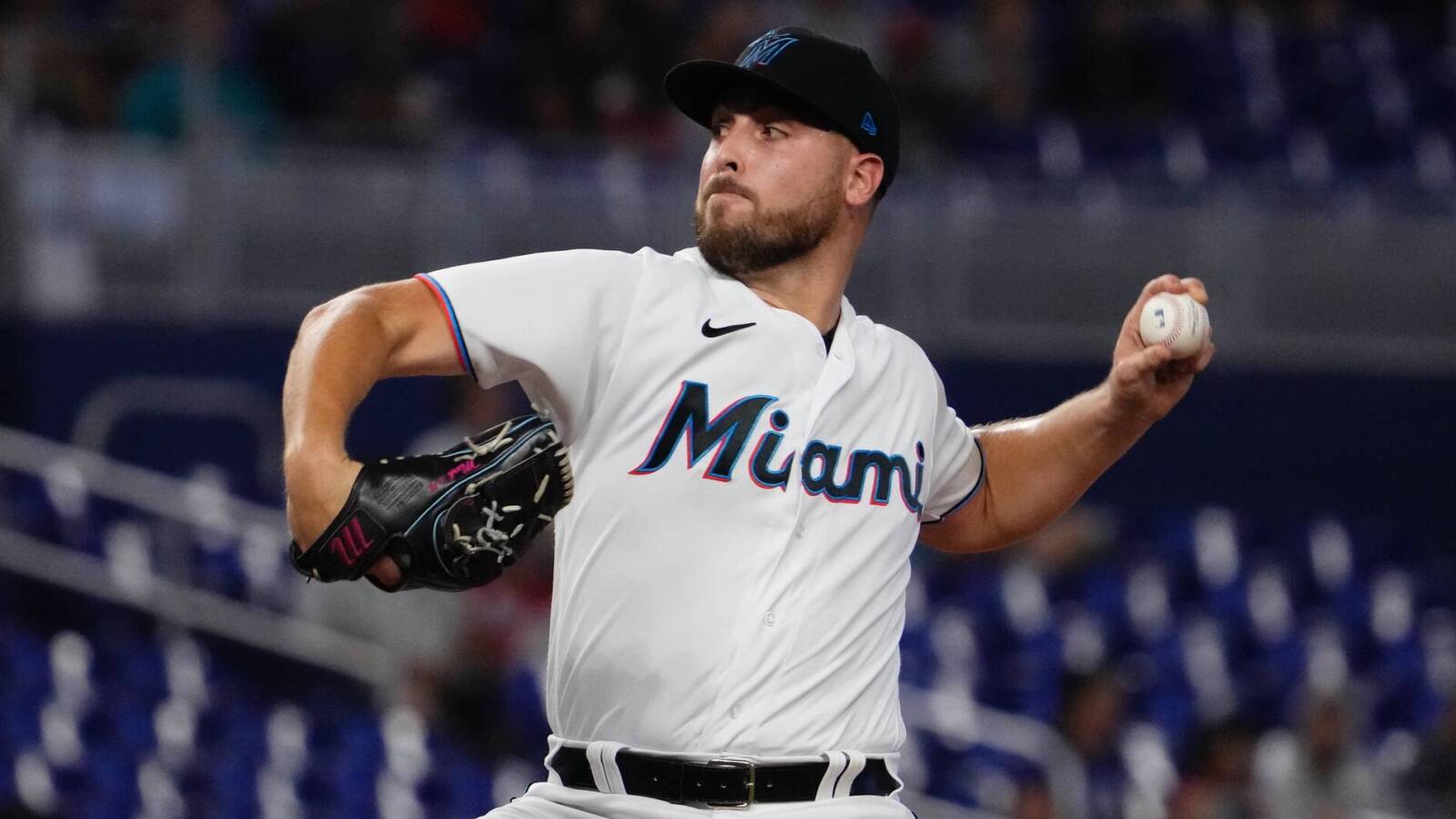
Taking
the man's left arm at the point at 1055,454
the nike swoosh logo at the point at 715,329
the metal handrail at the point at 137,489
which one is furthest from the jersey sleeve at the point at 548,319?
the metal handrail at the point at 137,489

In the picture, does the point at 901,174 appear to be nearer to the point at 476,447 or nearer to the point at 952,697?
the point at 952,697

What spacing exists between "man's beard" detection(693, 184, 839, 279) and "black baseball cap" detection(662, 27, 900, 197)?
0.47 ft

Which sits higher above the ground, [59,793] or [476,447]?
[476,447]

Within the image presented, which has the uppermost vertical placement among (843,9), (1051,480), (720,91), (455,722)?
(843,9)

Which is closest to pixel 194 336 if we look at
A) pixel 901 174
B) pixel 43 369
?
pixel 43 369

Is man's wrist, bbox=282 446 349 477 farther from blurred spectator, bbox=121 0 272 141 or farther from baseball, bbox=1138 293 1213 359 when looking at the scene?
blurred spectator, bbox=121 0 272 141

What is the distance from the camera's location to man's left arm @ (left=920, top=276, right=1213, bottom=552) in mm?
4031

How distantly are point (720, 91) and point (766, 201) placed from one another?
9.8 inches

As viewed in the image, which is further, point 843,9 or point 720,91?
point 843,9

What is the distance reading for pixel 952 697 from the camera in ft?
→ 27.9

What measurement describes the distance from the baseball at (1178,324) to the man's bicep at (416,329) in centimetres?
139

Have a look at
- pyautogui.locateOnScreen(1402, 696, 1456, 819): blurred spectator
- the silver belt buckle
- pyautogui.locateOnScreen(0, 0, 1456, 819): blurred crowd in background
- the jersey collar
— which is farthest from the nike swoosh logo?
pyautogui.locateOnScreen(1402, 696, 1456, 819): blurred spectator

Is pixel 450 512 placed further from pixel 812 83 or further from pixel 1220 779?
pixel 1220 779

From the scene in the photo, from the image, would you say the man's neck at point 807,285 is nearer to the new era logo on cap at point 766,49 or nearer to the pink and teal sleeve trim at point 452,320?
the new era logo on cap at point 766,49
